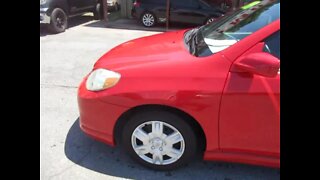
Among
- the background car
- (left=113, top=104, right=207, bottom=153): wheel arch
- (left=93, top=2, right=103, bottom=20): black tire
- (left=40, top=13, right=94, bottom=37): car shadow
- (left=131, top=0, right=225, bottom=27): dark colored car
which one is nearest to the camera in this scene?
(left=113, top=104, right=207, bottom=153): wheel arch

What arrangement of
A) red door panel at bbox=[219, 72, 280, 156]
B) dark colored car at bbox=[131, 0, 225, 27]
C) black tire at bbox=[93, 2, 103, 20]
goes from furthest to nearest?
black tire at bbox=[93, 2, 103, 20], dark colored car at bbox=[131, 0, 225, 27], red door panel at bbox=[219, 72, 280, 156]

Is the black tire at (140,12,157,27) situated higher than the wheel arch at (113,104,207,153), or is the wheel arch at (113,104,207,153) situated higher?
the black tire at (140,12,157,27)

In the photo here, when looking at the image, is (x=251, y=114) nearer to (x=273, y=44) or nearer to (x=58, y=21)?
(x=273, y=44)

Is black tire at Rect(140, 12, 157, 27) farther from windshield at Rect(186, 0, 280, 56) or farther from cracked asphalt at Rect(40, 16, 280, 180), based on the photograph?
windshield at Rect(186, 0, 280, 56)

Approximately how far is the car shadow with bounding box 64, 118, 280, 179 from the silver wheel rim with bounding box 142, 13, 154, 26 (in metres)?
8.65

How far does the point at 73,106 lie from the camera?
4336 millimetres

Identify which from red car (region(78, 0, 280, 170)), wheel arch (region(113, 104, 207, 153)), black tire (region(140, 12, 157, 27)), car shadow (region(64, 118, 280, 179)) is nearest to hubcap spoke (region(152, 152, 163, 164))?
red car (region(78, 0, 280, 170))

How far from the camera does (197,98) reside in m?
2.56

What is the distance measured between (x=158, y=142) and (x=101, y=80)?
0.75m

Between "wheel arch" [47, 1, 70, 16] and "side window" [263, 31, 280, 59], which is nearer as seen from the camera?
"side window" [263, 31, 280, 59]

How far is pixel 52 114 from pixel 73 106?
31 centimetres

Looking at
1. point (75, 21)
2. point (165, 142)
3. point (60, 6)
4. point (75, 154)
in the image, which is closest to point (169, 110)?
point (165, 142)

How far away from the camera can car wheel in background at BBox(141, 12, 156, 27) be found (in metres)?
11.4
